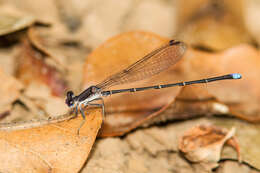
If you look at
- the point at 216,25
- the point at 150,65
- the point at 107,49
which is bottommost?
the point at 150,65

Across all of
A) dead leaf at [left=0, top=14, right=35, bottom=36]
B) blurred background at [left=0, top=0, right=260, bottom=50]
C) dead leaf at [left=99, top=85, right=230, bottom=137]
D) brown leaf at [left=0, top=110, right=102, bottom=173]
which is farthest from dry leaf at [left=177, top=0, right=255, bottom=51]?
brown leaf at [left=0, top=110, right=102, bottom=173]

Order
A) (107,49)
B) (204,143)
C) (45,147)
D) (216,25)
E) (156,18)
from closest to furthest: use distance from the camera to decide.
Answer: (45,147) < (204,143) < (107,49) < (216,25) < (156,18)

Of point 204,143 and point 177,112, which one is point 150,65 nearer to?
point 177,112

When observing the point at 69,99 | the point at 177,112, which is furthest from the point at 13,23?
the point at 177,112

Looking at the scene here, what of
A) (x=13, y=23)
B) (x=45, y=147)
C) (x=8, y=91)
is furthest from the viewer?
(x=13, y=23)

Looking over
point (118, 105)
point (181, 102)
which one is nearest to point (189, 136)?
point (181, 102)

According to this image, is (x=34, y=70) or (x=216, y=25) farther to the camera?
(x=216, y=25)

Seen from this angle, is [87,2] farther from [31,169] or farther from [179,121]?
[31,169]

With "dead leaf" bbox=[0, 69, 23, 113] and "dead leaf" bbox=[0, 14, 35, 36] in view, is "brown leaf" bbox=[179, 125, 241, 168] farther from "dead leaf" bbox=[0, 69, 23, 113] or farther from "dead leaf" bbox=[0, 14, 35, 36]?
"dead leaf" bbox=[0, 14, 35, 36]
